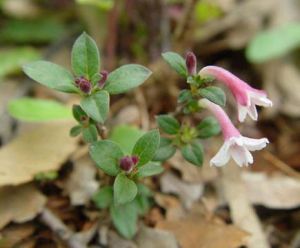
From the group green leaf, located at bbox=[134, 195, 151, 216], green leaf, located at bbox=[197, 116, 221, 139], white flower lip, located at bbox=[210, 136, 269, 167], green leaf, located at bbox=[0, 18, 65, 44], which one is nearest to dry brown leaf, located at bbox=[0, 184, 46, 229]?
green leaf, located at bbox=[134, 195, 151, 216]

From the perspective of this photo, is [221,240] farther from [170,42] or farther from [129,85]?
[170,42]

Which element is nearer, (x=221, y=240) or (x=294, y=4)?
(x=221, y=240)

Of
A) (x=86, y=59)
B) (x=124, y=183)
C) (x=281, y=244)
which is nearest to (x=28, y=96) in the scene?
(x=86, y=59)

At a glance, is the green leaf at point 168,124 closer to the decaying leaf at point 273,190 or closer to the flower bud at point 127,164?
the flower bud at point 127,164

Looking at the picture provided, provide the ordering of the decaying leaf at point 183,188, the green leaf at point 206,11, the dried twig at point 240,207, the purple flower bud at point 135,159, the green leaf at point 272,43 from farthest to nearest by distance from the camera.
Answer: the green leaf at point 206,11 < the green leaf at point 272,43 < the decaying leaf at point 183,188 < the dried twig at point 240,207 < the purple flower bud at point 135,159

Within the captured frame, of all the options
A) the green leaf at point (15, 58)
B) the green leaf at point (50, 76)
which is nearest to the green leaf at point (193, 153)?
the green leaf at point (50, 76)

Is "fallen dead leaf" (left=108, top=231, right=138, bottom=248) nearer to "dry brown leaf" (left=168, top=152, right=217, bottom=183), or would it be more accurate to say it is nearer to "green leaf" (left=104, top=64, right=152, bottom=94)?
"dry brown leaf" (left=168, top=152, right=217, bottom=183)

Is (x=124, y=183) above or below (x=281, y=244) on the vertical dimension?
above
